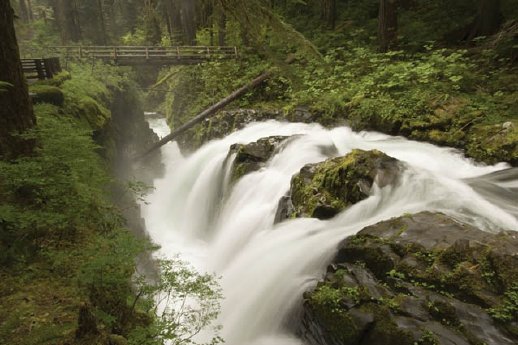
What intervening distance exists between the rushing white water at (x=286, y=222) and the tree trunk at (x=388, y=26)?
4.69 m

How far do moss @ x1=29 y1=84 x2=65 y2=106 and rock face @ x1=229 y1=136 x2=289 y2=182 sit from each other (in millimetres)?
4920

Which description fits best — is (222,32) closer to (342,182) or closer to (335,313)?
(342,182)

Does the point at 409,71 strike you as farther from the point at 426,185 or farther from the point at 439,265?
the point at 439,265

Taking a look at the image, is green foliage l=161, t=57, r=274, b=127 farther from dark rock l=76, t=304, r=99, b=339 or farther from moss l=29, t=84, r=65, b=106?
dark rock l=76, t=304, r=99, b=339

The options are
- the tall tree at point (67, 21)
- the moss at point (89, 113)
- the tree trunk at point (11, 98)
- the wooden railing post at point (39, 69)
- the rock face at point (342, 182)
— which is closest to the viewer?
the tree trunk at point (11, 98)

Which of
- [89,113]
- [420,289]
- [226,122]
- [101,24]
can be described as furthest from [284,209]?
[101,24]

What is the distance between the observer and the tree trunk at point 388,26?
46.1 feet

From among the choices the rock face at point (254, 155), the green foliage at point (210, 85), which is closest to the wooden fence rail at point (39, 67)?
the rock face at point (254, 155)

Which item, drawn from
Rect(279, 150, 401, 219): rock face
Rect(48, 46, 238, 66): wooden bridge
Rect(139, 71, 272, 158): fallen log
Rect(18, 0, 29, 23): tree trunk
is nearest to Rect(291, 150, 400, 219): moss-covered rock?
Rect(279, 150, 401, 219): rock face

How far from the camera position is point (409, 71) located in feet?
38.3

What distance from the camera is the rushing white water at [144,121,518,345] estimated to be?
614 centimetres

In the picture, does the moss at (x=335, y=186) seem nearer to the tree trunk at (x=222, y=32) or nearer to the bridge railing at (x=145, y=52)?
the bridge railing at (x=145, y=52)

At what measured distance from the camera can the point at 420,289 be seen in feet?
15.6

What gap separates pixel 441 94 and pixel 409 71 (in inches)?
67.0
